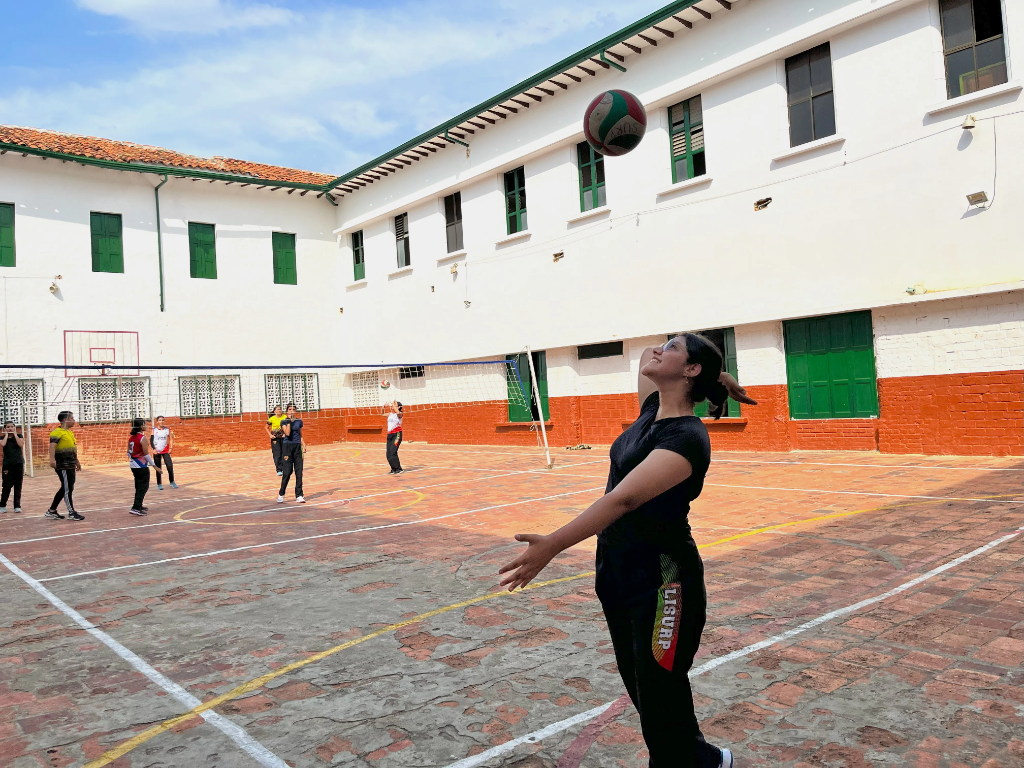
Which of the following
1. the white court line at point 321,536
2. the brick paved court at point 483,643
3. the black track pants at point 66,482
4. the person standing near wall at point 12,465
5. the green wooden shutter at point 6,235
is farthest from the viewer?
the green wooden shutter at point 6,235

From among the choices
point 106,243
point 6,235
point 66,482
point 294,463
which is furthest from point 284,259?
point 66,482

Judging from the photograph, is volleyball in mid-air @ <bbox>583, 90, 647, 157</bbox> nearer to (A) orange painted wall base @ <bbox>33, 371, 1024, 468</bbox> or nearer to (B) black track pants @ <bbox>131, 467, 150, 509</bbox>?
(A) orange painted wall base @ <bbox>33, 371, 1024, 468</bbox>

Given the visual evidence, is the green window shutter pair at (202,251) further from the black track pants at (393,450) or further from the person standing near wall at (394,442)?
the black track pants at (393,450)

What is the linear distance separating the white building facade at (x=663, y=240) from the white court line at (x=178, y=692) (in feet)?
Answer: 43.1

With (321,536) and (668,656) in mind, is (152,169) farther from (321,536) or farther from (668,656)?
(668,656)

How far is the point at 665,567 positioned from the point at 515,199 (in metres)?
20.4

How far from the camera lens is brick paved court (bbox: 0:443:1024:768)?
3.56 metres

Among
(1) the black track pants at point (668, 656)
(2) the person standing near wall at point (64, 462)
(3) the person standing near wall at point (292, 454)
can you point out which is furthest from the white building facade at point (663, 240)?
(1) the black track pants at point (668, 656)

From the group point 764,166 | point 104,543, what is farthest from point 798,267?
point 104,543

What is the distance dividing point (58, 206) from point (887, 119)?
22.6 metres

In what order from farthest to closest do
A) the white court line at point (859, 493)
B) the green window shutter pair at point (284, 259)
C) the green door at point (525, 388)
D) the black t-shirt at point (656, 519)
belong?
the green window shutter pair at point (284, 259)
the green door at point (525, 388)
the white court line at point (859, 493)
the black t-shirt at point (656, 519)

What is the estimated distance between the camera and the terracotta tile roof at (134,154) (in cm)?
2358

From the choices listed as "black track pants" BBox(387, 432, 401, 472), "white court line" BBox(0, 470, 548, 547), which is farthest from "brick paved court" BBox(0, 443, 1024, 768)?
"black track pants" BBox(387, 432, 401, 472)

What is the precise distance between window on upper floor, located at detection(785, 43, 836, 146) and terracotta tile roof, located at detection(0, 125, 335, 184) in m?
18.2
